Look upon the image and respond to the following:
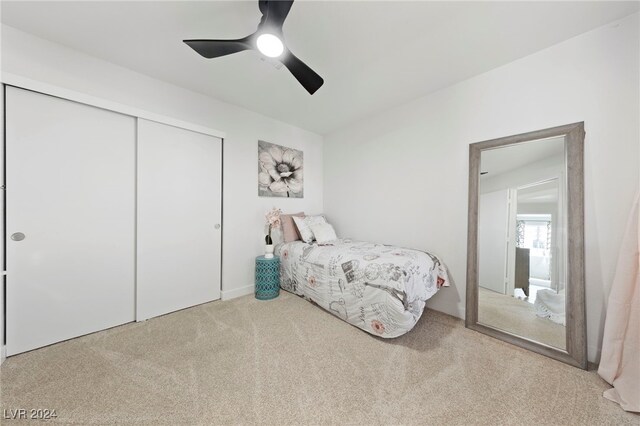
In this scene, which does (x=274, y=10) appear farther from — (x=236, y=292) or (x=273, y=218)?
(x=236, y=292)

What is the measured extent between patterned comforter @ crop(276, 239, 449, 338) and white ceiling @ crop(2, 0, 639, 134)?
176 cm

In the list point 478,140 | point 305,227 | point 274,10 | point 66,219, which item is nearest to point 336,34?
point 274,10

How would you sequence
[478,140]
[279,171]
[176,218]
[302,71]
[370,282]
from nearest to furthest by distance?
[302,71] < [370,282] < [478,140] < [176,218] < [279,171]

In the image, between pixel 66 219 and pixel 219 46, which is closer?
pixel 219 46

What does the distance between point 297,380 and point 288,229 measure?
189 cm

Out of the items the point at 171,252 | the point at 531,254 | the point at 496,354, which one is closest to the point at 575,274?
the point at 531,254

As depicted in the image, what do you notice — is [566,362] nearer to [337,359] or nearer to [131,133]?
[337,359]

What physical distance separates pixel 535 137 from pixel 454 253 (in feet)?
3.91

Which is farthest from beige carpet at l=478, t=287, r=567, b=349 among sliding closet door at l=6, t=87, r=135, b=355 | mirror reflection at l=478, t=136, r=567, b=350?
sliding closet door at l=6, t=87, r=135, b=355

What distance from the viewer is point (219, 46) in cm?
141

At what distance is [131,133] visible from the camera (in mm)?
2092

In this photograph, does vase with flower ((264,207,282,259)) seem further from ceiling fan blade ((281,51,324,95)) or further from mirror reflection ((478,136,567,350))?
mirror reflection ((478,136,567,350))

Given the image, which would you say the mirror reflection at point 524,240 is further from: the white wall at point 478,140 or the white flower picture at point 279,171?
the white flower picture at point 279,171

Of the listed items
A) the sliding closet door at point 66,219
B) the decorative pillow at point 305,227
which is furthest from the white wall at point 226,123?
the decorative pillow at point 305,227
